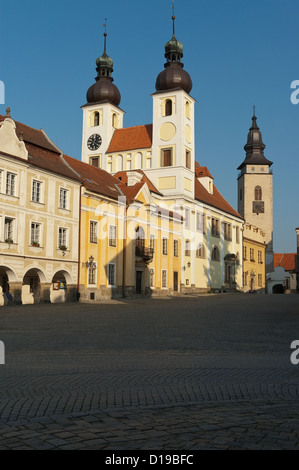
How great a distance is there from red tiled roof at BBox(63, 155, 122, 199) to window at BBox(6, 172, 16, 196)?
6.81 metres

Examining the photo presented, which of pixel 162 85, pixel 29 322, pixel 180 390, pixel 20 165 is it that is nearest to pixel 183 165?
pixel 162 85

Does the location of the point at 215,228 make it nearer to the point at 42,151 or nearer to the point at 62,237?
the point at 62,237

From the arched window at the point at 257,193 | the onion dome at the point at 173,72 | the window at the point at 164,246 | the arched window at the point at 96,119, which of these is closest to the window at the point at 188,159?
the onion dome at the point at 173,72

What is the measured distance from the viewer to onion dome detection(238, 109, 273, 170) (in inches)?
3939

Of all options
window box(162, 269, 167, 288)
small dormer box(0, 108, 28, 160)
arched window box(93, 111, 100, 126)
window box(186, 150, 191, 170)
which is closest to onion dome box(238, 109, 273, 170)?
arched window box(93, 111, 100, 126)

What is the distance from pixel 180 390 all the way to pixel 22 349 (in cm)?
604

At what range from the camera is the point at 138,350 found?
12492 mm

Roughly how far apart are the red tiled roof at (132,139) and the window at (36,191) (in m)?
24.9

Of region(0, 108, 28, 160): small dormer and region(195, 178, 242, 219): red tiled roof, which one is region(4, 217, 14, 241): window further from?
region(195, 178, 242, 219): red tiled roof

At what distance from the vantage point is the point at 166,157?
56.9m

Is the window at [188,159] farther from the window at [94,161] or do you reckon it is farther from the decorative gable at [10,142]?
the decorative gable at [10,142]

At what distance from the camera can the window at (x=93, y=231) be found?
3931cm

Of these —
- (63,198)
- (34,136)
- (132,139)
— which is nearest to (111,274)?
(63,198)
